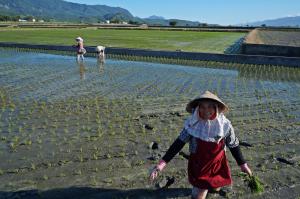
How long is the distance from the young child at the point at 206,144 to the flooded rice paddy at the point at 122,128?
1126 millimetres

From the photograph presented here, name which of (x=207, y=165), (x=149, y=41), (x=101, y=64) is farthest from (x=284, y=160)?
(x=149, y=41)

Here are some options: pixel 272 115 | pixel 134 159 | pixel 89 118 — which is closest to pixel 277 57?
pixel 272 115

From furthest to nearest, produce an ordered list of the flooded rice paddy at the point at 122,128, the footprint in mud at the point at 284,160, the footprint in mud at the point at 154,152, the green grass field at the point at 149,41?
1. the green grass field at the point at 149,41
2. the footprint in mud at the point at 154,152
3. the footprint in mud at the point at 284,160
4. the flooded rice paddy at the point at 122,128

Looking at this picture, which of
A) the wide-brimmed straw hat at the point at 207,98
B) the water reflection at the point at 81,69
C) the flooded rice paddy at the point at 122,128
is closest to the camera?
the wide-brimmed straw hat at the point at 207,98

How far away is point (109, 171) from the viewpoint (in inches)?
251

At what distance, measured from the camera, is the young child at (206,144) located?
4371mm

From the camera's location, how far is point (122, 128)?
891 centimetres

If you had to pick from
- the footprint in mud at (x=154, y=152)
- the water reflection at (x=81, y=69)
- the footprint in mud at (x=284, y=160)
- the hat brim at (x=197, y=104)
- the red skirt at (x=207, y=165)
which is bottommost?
the footprint in mud at (x=154, y=152)

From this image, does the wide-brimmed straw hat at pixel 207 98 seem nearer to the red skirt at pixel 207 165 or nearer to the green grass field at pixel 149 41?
the red skirt at pixel 207 165

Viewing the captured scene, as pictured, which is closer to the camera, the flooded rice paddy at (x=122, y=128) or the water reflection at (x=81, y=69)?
the flooded rice paddy at (x=122, y=128)

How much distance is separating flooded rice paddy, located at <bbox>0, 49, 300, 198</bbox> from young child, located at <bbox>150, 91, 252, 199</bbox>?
3.69 feet

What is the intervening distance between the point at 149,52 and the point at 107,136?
16775 millimetres

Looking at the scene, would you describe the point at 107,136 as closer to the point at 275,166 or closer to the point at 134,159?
the point at 134,159

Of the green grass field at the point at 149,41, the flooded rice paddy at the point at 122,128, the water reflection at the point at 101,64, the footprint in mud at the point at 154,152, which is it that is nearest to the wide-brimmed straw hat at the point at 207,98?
the flooded rice paddy at the point at 122,128
